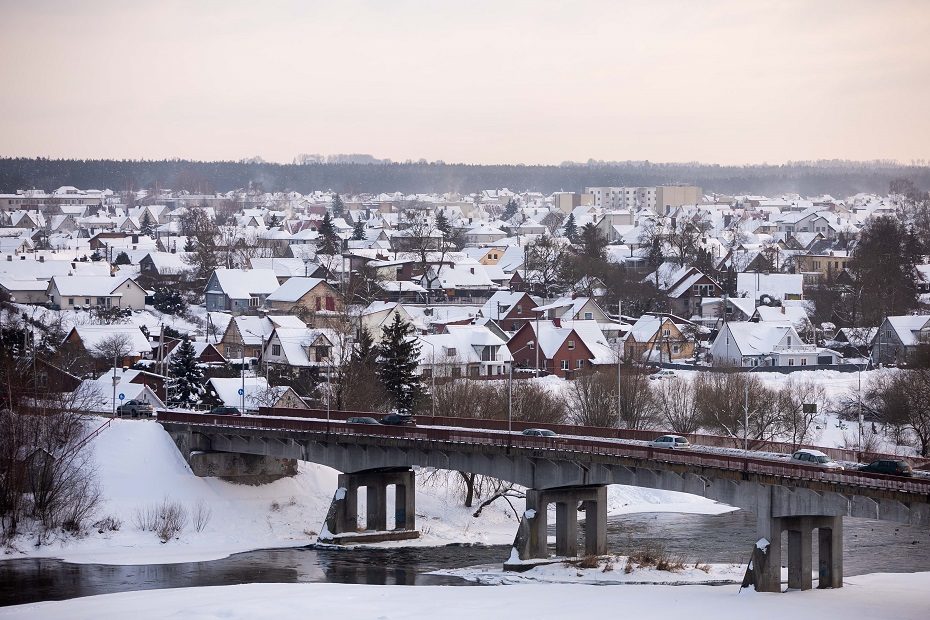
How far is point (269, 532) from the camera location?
64750 mm

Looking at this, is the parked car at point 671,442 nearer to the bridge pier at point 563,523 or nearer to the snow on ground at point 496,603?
the bridge pier at point 563,523

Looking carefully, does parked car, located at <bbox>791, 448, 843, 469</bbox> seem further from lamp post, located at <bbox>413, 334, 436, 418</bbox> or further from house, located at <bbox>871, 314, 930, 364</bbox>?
house, located at <bbox>871, 314, 930, 364</bbox>

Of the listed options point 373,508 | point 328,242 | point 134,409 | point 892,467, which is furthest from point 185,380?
point 328,242

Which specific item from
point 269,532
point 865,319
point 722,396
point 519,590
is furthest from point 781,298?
point 519,590

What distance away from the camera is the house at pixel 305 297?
122250 millimetres

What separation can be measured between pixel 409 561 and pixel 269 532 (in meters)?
8.66

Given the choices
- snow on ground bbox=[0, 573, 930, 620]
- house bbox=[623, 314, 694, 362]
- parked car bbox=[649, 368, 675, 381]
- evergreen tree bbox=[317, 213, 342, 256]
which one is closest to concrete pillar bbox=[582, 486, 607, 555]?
snow on ground bbox=[0, 573, 930, 620]

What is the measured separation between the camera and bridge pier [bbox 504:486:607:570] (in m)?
57.1

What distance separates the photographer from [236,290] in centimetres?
12812

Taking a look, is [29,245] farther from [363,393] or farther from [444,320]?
[363,393]

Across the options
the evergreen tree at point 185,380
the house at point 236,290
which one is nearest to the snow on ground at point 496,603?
the evergreen tree at point 185,380

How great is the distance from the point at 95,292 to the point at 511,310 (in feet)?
118

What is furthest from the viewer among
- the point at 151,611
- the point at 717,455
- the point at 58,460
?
the point at 58,460

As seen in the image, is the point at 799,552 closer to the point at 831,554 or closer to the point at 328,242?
the point at 831,554
